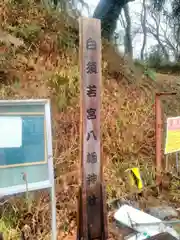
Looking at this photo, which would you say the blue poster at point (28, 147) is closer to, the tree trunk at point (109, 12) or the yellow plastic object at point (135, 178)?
the yellow plastic object at point (135, 178)

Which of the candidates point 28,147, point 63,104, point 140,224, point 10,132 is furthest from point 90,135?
point 63,104

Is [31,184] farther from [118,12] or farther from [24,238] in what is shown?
[118,12]

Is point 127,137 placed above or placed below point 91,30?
below

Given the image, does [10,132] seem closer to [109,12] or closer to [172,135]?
[172,135]

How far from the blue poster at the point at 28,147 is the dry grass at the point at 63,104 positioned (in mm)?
878

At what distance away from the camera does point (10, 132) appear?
295 cm

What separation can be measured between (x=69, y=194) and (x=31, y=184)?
1.42m

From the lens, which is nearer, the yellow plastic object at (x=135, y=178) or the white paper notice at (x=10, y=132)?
the white paper notice at (x=10, y=132)

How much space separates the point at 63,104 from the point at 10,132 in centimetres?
234

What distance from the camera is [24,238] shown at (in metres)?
3.49

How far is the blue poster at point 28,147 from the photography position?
2986 mm

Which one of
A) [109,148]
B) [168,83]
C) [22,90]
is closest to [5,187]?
[22,90]

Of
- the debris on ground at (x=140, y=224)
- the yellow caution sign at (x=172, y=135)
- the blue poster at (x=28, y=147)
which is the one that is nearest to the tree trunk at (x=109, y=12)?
the yellow caution sign at (x=172, y=135)

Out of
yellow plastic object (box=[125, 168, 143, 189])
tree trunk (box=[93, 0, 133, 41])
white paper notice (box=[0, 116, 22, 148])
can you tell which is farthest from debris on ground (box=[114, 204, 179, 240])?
tree trunk (box=[93, 0, 133, 41])
